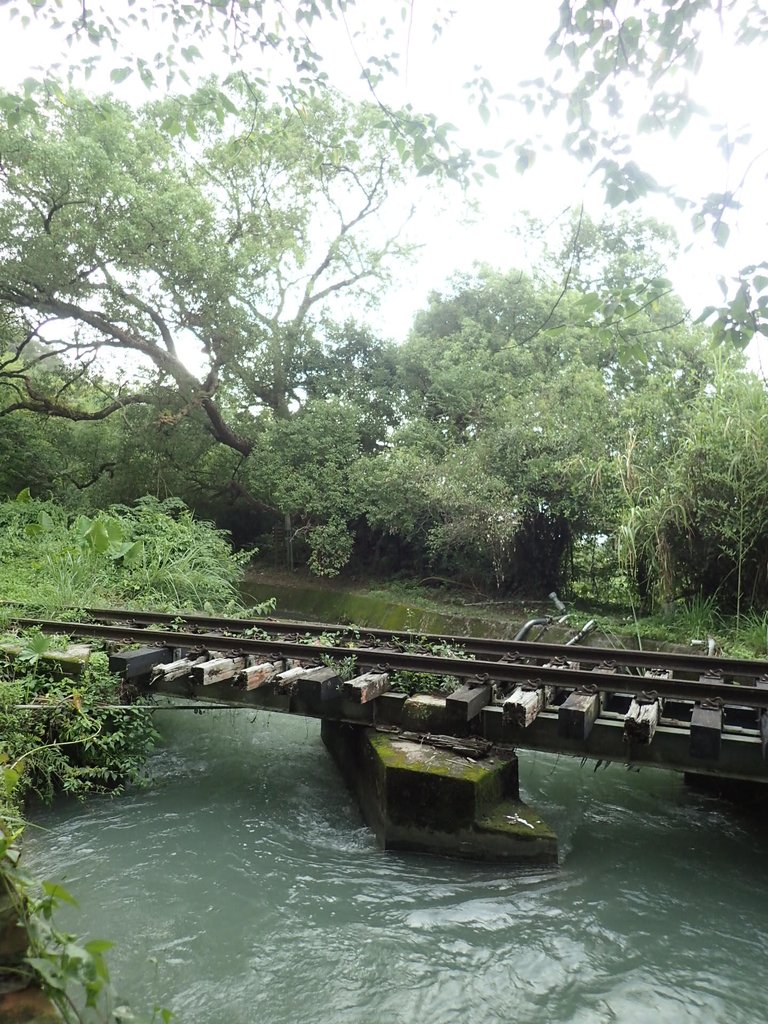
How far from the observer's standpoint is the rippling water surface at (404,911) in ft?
9.20

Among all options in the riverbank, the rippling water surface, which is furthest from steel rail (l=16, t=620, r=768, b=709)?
the riverbank

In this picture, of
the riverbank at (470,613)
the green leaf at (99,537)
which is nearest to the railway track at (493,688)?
the riverbank at (470,613)

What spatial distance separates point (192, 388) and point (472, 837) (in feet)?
38.7

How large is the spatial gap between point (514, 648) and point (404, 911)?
2429 mm

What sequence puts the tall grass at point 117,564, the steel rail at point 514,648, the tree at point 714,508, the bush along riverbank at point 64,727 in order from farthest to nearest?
1. the tall grass at point 117,564
2. the tree at point 714,508
3. the steel rail at point 514,648
4. the bush along riverbank at point 64,727

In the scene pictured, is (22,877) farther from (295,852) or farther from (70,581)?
(70,581)

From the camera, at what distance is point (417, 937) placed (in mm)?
3191

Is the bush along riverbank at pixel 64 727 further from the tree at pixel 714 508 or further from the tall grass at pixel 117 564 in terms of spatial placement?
the tree at pixel 714 508

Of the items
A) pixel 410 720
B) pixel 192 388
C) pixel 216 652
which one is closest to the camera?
pixel 410 720

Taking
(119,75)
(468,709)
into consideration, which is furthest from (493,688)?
(119,75)

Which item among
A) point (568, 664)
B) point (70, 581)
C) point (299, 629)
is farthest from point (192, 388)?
point (568, 664)

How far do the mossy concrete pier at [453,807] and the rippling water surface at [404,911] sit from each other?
0.34ft

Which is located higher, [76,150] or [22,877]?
[76,150]

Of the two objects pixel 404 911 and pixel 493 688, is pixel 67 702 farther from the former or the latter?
pixel 493 688
